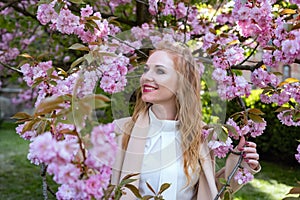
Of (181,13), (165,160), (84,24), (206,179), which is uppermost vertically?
(181,13)

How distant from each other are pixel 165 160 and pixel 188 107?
0.21 meters

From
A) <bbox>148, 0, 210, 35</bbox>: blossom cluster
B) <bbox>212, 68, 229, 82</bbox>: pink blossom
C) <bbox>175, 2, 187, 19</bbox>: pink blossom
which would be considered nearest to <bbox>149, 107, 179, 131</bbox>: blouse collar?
<bbox>212, 68, 229, 82</bbox>: pink blossom

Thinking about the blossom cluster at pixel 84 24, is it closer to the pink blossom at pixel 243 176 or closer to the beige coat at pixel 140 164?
the beige coat at pixel 140 164

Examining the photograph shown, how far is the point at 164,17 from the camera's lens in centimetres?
302

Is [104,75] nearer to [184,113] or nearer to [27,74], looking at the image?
[184,113]

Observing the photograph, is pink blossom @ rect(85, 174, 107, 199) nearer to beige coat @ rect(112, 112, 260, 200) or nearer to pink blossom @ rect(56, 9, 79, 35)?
beige coat @ rect(112, 112, 260, 200)

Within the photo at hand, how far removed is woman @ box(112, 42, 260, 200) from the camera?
1.46m

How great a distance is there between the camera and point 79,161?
0.92 m

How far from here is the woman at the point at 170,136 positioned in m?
1.46

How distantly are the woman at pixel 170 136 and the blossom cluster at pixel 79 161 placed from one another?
477 millimetres

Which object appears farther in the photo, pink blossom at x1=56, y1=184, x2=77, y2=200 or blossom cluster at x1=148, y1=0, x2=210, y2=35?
blossom cluster at x1=148, y1=0, x2=210, y2=35

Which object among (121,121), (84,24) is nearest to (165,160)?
(121,121)

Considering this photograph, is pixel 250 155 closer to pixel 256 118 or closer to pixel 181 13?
pixel 256 118

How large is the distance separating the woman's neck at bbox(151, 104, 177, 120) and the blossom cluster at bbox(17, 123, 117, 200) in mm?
657
